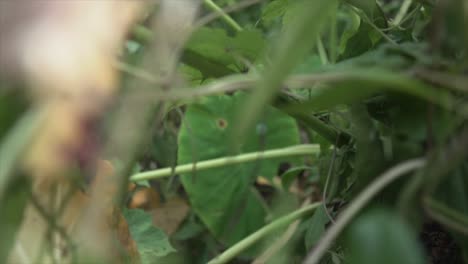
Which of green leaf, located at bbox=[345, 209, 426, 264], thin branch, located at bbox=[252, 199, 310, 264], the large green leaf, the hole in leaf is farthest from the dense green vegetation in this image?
the hole in leaf

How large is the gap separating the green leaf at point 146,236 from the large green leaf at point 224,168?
0.29 metres

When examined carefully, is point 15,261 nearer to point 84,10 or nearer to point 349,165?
point 84,10

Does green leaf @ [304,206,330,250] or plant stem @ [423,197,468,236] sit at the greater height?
plant stem @ [423,197,468,236]

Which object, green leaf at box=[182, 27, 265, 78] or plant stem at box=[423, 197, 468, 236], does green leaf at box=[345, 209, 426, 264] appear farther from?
green leaf at box=[182, 27, 265, 78]

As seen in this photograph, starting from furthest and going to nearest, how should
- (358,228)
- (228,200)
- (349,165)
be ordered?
(228,200) < (349,165) < (358,228)

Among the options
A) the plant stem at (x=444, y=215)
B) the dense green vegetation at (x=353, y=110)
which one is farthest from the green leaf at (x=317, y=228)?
the plant stem at (x=444, y=215)

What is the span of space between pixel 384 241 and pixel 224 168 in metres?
0.76

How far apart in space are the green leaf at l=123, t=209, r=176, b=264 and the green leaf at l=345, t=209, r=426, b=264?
0.37 meters

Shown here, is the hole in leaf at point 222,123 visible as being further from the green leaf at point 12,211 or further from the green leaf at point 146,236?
the green leaf at point 12,211

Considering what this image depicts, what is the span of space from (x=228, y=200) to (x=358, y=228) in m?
0.74

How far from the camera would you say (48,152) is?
29cm

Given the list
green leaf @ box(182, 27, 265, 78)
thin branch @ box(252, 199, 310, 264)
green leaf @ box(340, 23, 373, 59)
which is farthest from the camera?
thin branch @ box(252, 199, 310, 264)

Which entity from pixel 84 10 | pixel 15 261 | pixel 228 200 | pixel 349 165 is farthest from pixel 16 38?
pixel 228 200

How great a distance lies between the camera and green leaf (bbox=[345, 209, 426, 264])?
264mm
